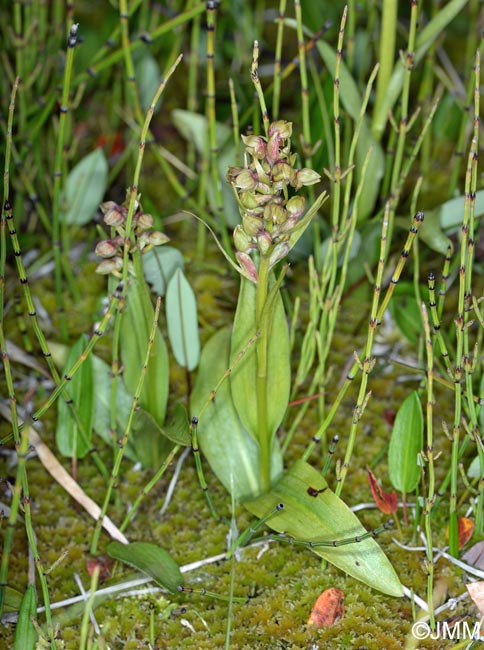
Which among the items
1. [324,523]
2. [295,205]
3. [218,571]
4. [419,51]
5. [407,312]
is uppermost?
[419,51]

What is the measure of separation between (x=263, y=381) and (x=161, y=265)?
31 centimetres

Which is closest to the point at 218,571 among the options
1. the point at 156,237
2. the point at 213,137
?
the point at 156,237

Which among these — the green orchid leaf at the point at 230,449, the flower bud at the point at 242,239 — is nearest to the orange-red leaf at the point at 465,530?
A: the green orchid leaf at the point at 230,449

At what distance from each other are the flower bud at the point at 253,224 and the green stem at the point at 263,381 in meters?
0.04

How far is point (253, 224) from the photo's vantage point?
79 cm

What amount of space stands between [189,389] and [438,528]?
15.6 inches

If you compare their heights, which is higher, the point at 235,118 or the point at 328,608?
the point at 235,118

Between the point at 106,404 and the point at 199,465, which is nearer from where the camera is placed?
the point at 199,465

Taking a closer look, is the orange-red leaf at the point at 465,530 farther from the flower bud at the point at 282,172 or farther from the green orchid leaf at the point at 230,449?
the flower bud at the point at 282,172

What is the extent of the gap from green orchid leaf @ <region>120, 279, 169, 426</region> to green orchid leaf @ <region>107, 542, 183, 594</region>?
17 cm

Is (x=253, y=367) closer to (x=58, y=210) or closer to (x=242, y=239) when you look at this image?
(x=242, y=239)

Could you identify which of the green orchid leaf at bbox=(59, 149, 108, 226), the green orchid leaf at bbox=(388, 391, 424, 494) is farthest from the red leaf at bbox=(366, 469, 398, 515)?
the green orchid leaf at bbox=(59, 149, 108, 226)

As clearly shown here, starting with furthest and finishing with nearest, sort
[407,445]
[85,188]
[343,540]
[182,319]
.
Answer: [85,188] < [182,319] < [407,445] < [343,540]

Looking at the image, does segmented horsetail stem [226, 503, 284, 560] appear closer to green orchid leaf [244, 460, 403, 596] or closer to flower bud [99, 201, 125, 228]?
green orchid leaf [244, 460, 403, 596]
